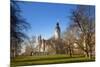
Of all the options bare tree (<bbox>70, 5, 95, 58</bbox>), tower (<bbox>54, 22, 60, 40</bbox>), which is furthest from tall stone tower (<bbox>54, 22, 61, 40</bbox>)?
bare tree (<bbox>70, 5, 95, 58</bbox>)

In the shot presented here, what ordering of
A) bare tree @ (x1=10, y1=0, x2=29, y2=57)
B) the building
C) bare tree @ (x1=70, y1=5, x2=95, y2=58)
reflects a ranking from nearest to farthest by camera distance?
1. bare tree @ (x1=10, y1=0, x2=29, y2=57)
2. the building
3. bare tree @ (x1=70, y1=5, x2=95, y2=58)

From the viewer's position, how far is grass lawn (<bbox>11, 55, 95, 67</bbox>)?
2.40m

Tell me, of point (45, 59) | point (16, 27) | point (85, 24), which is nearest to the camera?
point (16, 27)

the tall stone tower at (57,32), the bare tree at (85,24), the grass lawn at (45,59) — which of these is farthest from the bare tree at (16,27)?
the bare tree at (85,24)

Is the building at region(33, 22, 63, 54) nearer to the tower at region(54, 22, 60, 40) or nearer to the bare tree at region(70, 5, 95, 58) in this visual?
the tower at region(54, 22, 60, 40)

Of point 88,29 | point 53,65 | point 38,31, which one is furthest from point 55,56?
point 88,29

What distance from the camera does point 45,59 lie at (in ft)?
8.23

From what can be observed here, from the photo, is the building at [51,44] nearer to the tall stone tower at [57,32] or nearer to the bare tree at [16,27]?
the tall stone tower at [57,32]

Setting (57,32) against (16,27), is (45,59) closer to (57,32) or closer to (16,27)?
(57,32)

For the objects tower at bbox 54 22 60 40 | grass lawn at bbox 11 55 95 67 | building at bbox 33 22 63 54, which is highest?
tower at bbox 54 22 60 40

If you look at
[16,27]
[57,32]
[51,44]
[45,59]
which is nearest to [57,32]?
[57,32]

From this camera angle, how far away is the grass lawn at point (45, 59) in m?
2.40

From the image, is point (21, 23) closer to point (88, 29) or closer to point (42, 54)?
point (42, 54)

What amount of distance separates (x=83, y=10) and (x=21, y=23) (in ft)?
2.70
